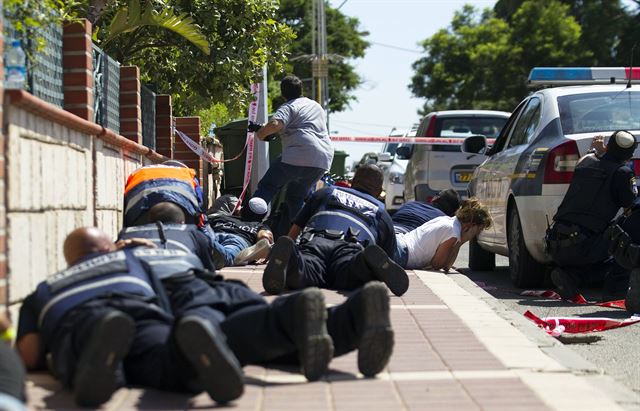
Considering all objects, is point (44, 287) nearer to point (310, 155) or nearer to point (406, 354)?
point (406, 354)

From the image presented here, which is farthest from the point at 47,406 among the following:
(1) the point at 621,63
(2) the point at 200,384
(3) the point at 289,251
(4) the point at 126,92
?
(1) the point at 621,63

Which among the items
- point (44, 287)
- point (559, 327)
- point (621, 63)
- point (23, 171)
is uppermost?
point (621, 63)

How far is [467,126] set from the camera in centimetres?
1909

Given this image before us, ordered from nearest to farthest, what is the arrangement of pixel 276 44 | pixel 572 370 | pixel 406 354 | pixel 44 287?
pixel 44 287, pixel 572 370, pixel 406 354, pixel 276 44

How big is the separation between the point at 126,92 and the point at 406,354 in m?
5.63

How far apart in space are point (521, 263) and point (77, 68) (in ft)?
14.1

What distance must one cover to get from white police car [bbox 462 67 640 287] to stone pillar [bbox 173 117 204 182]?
5.22 m

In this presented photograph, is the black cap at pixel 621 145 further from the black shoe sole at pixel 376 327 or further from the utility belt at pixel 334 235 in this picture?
the black shoe sole at pixel 376 327

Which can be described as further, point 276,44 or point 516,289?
point 276,44

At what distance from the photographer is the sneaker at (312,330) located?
15.9 ft

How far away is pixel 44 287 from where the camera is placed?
518cm

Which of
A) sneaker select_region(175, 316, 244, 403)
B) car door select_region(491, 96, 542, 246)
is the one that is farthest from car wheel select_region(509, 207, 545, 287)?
sneaker select_region(175, 316, 244, 403)

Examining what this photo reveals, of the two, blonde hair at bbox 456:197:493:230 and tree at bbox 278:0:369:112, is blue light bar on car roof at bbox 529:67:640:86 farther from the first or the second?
tree at bbox 278:0:369:112

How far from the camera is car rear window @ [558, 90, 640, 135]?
9.77 m
